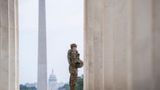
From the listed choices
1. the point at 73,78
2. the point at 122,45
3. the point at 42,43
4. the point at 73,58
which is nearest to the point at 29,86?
the point at 42,43

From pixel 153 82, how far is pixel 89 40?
6.75 ft

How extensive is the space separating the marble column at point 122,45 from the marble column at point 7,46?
6.68 feet

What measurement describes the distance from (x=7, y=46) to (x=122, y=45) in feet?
11.0

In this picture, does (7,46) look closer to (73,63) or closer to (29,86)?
(29,86)

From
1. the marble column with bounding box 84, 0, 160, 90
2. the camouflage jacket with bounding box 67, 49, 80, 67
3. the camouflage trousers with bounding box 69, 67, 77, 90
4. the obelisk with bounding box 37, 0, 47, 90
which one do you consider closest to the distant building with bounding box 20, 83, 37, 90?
the obelisk with bounding box 37, 0, 47, 90

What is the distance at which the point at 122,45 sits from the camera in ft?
21.1

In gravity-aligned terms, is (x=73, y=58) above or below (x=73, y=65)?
above

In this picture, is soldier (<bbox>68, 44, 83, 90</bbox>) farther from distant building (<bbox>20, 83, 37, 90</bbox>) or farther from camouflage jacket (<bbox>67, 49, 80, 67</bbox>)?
distant building (<bbox>20, 83, 37, 90</bbox>)

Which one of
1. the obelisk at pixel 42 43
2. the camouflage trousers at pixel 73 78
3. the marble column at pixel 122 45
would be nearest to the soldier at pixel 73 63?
the camouflage trousers at pixel 73 78

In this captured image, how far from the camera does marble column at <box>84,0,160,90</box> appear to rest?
585 cm

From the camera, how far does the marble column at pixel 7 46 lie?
8.98 metres

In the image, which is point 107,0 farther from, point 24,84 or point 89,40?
point 24,84

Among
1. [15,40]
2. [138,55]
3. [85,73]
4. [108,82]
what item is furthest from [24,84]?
[138,55]

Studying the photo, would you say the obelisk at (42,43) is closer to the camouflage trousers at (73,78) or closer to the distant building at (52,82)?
the distant building at (52,82)
